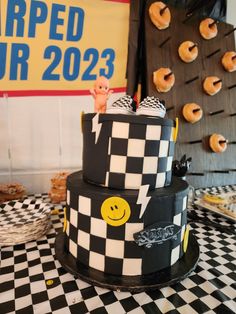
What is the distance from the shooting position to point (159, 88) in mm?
1355

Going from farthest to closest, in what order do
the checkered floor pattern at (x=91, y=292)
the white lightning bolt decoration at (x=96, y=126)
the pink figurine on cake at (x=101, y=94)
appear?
the pink figurine on cake at (x=101, y=94) < the white lightning bolt decoration at (x=96, y=126) < the checkered floor pattern at (x=91, y=292)

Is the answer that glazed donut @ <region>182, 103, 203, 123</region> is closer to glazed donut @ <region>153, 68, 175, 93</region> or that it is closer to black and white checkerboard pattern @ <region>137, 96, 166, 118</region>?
glazed donut @ <region>153, 68, 175, 93</region>

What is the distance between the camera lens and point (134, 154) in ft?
2.11

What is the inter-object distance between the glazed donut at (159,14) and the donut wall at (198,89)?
0.08 ft

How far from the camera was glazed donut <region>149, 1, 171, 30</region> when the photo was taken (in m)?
1.33

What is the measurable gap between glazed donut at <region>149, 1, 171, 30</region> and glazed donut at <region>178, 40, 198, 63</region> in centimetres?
17

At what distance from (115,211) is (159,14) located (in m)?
1.28

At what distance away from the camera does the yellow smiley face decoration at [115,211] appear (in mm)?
606

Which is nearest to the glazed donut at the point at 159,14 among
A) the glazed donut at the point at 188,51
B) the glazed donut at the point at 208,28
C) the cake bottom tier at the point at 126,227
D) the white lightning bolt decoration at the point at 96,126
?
the glazed donut at the point at 188,51

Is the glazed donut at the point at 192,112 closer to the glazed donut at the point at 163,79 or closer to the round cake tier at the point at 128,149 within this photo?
the glazed donut at the point at 163,79

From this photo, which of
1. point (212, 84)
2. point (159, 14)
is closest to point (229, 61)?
point (212, 84)

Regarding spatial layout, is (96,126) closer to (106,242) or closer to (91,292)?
(106,242)

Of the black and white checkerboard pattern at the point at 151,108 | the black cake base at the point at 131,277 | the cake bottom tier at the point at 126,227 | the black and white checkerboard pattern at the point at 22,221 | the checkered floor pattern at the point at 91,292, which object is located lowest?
the checkered floor pattern at the point at 91,292

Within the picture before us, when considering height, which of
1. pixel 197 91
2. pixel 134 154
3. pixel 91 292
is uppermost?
pixel 197 91
